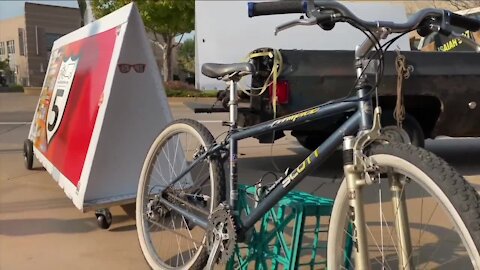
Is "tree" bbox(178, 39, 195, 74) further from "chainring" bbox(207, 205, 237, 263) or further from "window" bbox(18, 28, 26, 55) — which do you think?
"chainring" bbox(207, 205, 237, 263)

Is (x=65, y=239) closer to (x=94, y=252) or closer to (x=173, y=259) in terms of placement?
(x=94, y=252)

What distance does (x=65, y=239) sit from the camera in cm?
430

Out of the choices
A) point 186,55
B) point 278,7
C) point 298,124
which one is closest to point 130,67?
point 298,124

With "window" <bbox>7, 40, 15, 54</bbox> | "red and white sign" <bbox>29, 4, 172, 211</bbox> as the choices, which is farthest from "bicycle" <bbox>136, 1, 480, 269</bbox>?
"window" <bbox>7, 40, 15, 54</bbox>

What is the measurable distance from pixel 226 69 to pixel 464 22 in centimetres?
132

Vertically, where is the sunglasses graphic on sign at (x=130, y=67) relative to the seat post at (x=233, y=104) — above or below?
above

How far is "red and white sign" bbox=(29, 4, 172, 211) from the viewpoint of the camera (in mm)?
4277

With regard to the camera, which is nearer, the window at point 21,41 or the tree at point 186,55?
the window at point 21,41

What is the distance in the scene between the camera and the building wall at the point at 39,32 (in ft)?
163

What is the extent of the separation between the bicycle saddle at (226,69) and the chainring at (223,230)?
2.55 feet

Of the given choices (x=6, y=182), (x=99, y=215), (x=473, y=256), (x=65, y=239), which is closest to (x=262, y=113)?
(x=99, y=215)

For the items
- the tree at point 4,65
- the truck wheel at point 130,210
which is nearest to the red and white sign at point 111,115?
the truck wheel at point 130,210

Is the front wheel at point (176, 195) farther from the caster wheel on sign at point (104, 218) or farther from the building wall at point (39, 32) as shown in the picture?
the building wall at point (39, 32)

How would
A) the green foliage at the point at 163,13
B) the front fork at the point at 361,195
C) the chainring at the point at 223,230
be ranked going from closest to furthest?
the front fork at the point at 361,195
the chainring at the point at 223,230
the green foliage at the point at 163,13
